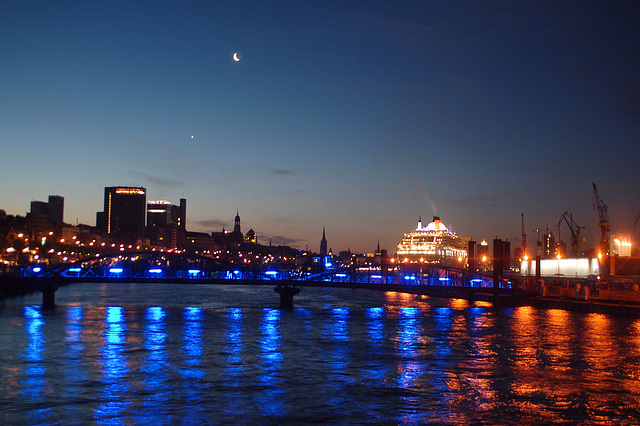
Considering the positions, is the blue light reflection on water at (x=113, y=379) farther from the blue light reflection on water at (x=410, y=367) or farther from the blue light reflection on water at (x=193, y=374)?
the blue light reflection on water at (x=410, y=367)

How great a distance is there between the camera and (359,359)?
41906mm

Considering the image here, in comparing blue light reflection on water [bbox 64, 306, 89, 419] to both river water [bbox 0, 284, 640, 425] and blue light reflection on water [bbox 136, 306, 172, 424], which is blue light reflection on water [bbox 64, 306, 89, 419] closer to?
river water [bbox 0, 284, 640, 425]

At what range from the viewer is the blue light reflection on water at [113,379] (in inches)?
1032

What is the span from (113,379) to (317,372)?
11.6 meters

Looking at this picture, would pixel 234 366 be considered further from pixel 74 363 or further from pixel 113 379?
pixel 74 363

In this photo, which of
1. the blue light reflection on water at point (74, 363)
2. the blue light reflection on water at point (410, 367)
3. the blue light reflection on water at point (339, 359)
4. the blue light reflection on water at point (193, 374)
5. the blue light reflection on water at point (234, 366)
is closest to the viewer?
the blue light reflection on water at point (193, 374)

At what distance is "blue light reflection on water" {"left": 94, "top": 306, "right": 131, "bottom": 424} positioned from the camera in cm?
2622

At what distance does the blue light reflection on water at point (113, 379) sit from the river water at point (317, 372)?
9cm

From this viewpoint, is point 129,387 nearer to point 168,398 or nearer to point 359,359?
point 168,398

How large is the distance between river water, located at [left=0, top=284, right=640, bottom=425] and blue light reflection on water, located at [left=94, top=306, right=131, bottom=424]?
90 mm

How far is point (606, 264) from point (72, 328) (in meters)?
158

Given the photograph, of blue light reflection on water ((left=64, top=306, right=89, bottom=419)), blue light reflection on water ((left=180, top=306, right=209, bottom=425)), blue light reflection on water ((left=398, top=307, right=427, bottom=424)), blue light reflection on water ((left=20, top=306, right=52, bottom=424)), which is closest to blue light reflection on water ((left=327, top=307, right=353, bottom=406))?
blue light reflection on water ((left=398, top=307, right=427, bottom=424))

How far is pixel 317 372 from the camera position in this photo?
3691 cm

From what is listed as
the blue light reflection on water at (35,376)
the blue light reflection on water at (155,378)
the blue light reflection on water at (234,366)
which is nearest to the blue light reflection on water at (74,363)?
the blue light reflection on water at (35,376)
